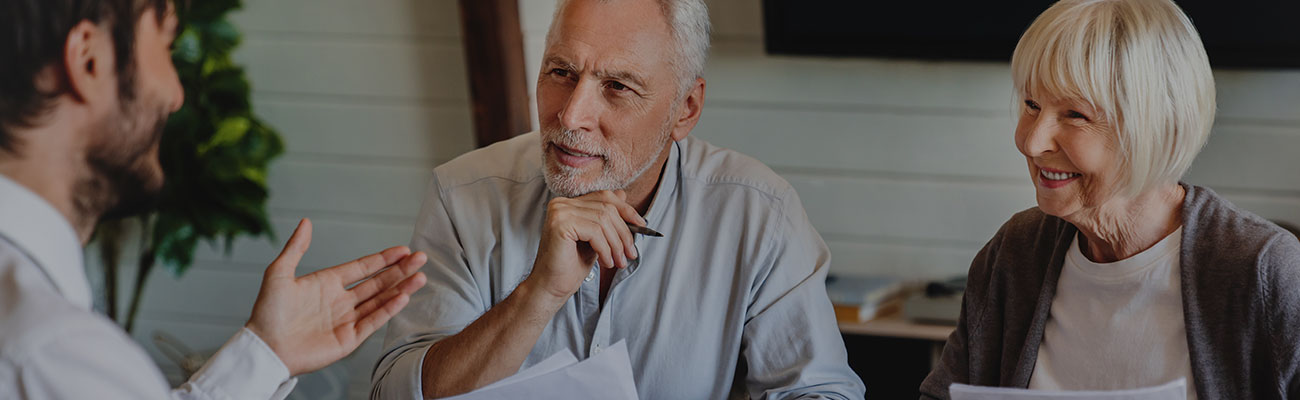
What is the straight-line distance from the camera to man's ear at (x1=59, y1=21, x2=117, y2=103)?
1.89 metres

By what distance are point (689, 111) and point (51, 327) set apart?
1.01 meters

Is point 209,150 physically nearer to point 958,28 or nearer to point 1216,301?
point 958,28

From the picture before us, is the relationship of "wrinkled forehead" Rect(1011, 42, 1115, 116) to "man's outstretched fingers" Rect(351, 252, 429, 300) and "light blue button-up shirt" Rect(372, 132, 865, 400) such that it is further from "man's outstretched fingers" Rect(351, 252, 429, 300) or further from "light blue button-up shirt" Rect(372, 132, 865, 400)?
"man's outstretched fingers" Rect(351, 252, 429, 300)

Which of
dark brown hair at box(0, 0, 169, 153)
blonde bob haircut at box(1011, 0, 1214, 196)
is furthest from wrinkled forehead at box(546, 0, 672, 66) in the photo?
dark brown hair at box(0, 0, 169, 153)

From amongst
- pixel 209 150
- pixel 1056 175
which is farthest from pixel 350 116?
pixel 1056 175

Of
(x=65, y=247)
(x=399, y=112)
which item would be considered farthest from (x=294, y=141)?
(x=65, y=247)

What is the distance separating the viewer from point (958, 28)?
2.50m

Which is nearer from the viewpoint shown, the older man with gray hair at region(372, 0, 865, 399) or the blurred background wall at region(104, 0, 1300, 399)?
the older man with gray hair at region(372, 0, 865, 399)

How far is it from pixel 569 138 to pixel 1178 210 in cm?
75

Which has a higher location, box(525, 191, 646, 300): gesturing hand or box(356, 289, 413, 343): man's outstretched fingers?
box(356, 289, 413, 343): man's outstretched fingers

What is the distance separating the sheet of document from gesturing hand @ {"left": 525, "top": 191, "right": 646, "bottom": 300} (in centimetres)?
17

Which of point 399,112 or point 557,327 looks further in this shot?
point 399,112

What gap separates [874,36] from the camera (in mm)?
2564

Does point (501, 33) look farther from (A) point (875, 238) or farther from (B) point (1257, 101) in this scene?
(B) point (1257, 101)
